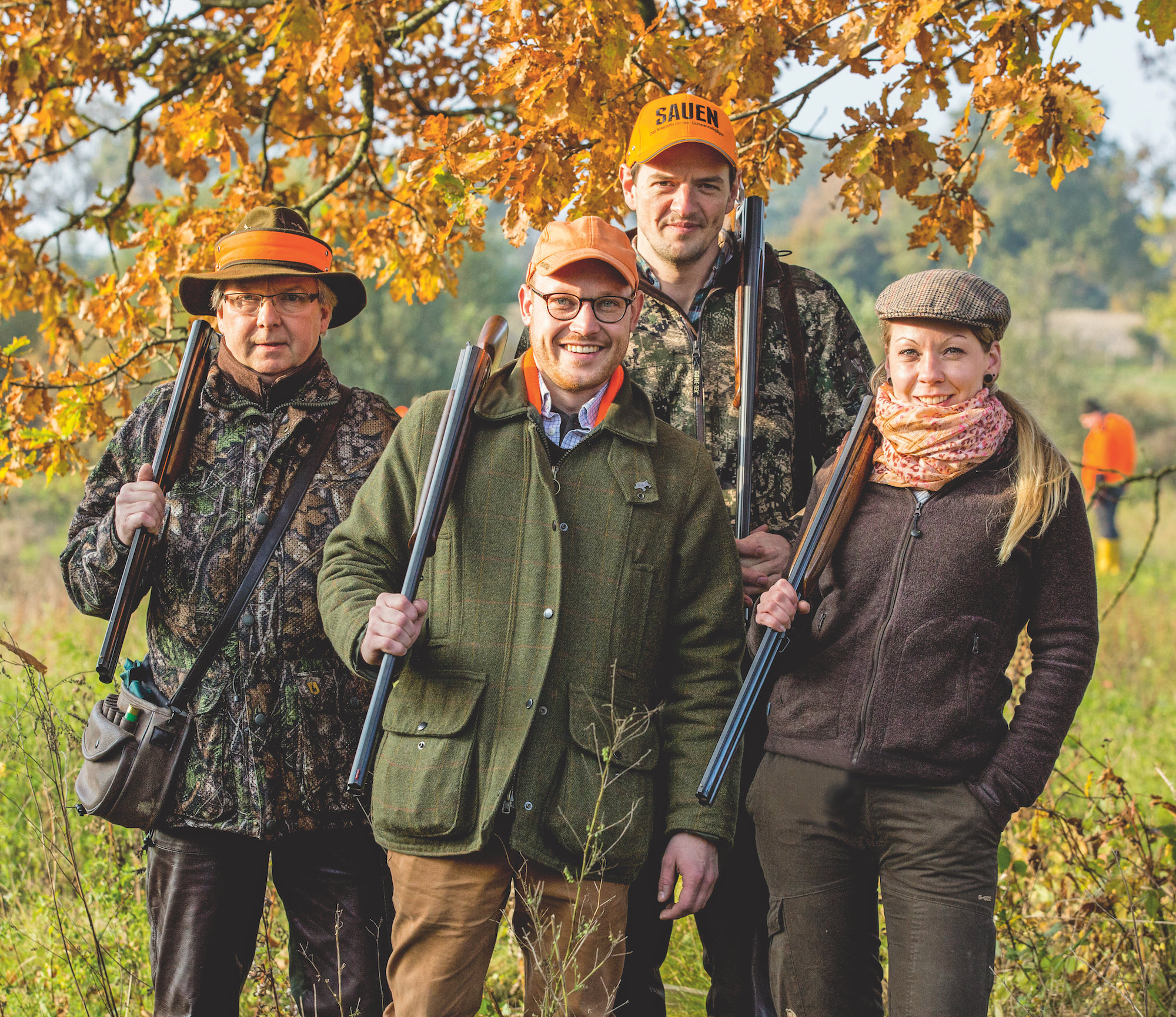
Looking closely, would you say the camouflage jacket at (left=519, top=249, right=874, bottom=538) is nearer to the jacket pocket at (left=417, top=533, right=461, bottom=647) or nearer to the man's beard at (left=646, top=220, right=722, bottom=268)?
the man's beard at (left=646, top=220, right=722, bottom=268)

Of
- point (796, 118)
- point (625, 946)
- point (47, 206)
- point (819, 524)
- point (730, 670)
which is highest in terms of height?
point (47, 206)

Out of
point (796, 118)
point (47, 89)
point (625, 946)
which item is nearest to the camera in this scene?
point (625, 946)

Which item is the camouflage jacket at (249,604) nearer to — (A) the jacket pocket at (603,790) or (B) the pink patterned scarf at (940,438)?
(A) the jacket pocket at (603,790)

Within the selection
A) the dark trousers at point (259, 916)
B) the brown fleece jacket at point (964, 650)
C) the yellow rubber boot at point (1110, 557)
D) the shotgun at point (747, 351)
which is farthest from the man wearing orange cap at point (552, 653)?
the yellow rubber boot at point (1110, 557)

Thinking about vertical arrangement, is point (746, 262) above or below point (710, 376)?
above

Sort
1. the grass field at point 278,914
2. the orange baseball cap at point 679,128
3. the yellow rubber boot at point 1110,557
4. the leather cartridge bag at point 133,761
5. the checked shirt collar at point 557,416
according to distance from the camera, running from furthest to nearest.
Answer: the yellow rubber boot at point 1110,557
the grass field at point 278,914
the orange baseball cap at point 679,128
the leather cartridge bag at point 133,761
the checked shirt collar at point 557,416

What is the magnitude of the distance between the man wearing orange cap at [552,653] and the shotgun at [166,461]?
0.58 metres

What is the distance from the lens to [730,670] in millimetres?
2977

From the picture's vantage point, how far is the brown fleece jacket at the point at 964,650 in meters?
2.79

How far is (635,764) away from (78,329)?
13.7ft

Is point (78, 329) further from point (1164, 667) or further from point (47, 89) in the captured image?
point (1164, 667)

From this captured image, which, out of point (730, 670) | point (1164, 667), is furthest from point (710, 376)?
point (1164, 667)

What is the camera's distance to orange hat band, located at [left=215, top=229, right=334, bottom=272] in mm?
3387

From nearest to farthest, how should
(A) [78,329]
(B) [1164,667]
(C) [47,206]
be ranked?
1. (A) [78,329]
2. (B) [1164,667]
3. (C) [47,206]
